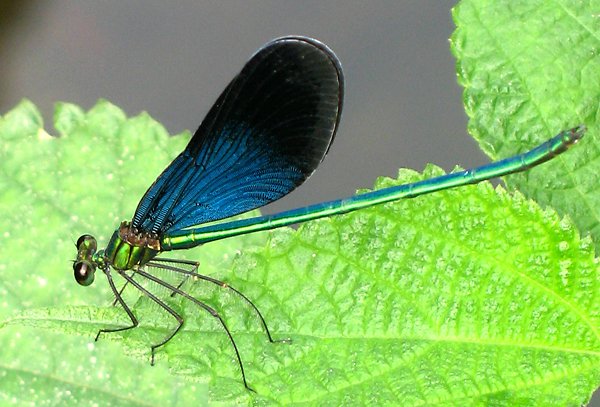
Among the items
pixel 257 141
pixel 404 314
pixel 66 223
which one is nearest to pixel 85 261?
pixel 66 223

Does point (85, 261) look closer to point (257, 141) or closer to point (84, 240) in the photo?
point (84, 240)

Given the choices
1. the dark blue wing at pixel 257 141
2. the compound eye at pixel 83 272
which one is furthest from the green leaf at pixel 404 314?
the compound eye at pixel 83 272

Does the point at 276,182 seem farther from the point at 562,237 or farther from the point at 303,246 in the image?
the point at 562,237

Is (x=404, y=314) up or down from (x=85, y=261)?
down

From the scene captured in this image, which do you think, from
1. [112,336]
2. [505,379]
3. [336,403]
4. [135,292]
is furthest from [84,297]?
[505,379]

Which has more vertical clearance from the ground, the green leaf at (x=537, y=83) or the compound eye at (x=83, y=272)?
the green leaf at (x=537, y=83)

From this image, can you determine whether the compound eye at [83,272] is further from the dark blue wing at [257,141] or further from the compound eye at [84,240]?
the dark blue wing at [257,141]
